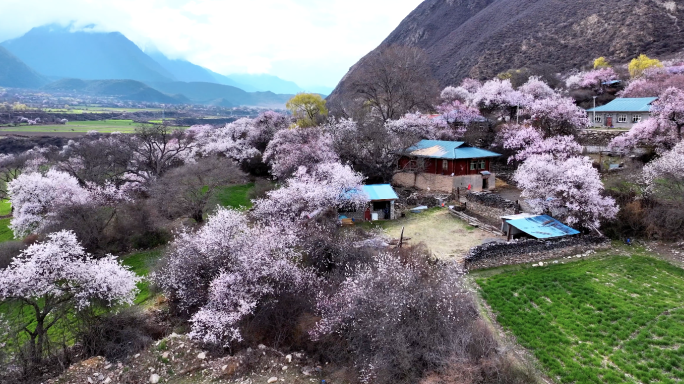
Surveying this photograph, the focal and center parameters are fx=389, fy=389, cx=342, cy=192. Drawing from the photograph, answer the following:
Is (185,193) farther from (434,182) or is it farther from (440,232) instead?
(434,182)

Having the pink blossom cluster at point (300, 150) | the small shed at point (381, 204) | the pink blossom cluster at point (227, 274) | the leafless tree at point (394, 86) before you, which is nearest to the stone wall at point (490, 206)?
the small shed at point (381, 204)

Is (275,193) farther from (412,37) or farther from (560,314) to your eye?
(412,37)

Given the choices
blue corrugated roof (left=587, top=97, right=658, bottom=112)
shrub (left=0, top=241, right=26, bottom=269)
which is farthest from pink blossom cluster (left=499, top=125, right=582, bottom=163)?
shrub (left=0, top=241, right=26, bottom=269)

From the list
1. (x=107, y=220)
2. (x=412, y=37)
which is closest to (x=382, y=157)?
(x=107, y=220)

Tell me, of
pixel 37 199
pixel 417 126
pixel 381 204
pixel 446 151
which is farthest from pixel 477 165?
pixel 37 199

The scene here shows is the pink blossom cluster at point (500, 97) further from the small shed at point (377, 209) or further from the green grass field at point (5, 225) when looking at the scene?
the green grass field at point (5, 225)
